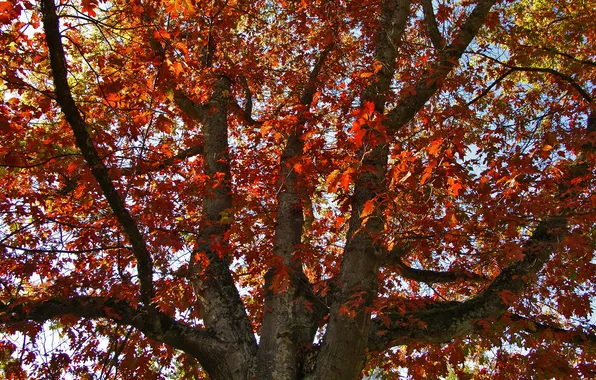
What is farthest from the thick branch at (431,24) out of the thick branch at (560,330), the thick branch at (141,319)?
the thick branch at (141,319)

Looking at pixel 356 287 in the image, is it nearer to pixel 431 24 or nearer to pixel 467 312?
pixel 467 312

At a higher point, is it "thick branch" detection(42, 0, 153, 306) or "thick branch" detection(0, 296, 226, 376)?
"thick branch" detection(42, 0, 153, 306)

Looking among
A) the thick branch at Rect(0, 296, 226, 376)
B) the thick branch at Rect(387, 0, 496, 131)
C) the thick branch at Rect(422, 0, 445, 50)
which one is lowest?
the thick branch at Rect(0, 296, 226, 376)

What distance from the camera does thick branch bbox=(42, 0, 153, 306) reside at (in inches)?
140

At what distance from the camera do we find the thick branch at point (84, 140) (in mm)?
3562

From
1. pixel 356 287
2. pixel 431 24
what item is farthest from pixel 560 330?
pixel 431 24

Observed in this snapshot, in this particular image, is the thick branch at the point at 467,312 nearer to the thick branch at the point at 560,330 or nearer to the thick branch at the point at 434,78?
the thick branch at the point at 560,330

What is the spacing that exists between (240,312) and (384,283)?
10.8 ft

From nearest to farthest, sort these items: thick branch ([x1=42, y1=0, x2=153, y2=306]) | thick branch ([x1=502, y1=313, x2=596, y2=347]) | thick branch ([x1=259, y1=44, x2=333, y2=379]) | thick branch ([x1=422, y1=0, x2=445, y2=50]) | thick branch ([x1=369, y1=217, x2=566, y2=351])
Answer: thick branch ([x1=42, y1=0, x2=153, y2=306]), thick branch ([x1=259, y1=44, x2=333, y2=379]), thick branch ([x1=369, y1=217, x2=566, y2=351]), thick branch ([x1=502, y1=313, x2=596, y2=347]), thick branch ([x1=422, y1=0, x2=445, y2=50])

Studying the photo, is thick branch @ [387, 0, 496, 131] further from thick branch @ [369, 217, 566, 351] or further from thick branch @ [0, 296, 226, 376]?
thick branch @ [0, 296, 226, 376]

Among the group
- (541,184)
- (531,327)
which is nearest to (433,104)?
(541,184)

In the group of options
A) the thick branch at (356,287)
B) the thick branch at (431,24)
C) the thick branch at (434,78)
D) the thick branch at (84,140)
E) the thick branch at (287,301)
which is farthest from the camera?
the thick branch at (431,24)

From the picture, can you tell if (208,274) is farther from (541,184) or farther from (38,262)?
(541,184)

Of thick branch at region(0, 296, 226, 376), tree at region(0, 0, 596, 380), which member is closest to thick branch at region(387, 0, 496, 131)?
tree at region(0, 0, 596, 380)
